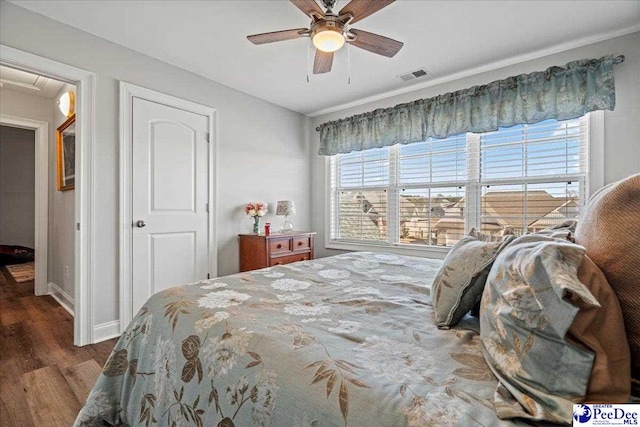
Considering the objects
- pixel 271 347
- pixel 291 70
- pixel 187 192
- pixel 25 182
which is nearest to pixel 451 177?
pixel 291 70

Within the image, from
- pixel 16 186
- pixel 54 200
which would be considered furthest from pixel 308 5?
pixel 16 186

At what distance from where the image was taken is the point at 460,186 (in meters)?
3.29

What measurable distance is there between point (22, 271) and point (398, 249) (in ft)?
20.0

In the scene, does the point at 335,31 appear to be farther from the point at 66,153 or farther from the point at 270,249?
the point at 66,153

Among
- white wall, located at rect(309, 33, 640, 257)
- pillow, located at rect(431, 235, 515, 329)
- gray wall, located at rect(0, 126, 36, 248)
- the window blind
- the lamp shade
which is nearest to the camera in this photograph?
pillow, located at rect(431, 235, 515, 329)

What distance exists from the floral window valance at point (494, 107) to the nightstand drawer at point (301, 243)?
4.30 feet

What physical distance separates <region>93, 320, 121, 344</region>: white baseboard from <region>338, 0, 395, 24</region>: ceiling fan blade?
301 cm

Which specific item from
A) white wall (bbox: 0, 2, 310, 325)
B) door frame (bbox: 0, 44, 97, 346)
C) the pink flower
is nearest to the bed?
door frame (bbox: 0, 44, 97, 346)

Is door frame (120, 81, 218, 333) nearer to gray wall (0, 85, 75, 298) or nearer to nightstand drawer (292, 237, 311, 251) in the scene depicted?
gray wall (0, 85, 75, 298)

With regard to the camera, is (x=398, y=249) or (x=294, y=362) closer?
(x=294, y=362)

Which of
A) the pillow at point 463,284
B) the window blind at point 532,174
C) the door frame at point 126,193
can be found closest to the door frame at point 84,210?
the door frame at point 126,193

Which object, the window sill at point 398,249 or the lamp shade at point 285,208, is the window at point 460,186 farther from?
the lamp shade at point 285,208

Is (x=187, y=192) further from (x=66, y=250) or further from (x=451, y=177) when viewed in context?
(x=451, y=177)

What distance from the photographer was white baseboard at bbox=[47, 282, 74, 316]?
3.29m
